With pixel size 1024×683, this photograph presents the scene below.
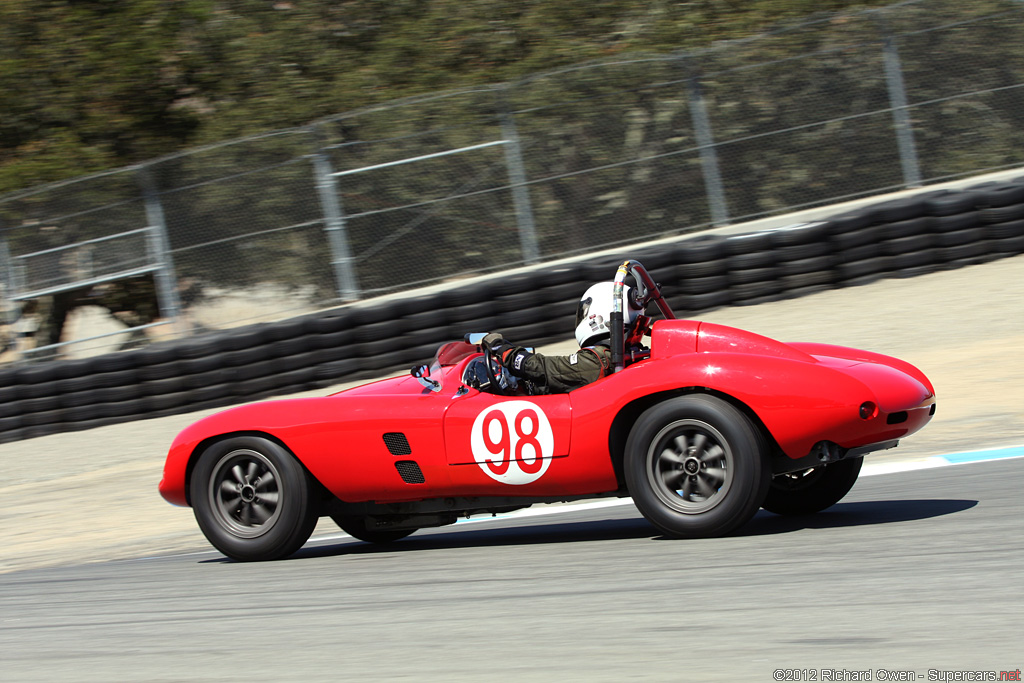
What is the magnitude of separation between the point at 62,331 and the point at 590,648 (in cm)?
1032

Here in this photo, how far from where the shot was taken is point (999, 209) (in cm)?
1052

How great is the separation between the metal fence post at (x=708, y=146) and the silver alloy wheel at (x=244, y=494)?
748cm

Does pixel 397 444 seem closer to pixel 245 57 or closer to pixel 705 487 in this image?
pixel 705 487

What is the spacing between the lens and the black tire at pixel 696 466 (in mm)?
4492

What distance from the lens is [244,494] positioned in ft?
18.3

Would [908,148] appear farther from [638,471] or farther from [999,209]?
[638,471]

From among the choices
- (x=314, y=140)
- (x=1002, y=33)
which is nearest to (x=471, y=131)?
(x=314, y=140)

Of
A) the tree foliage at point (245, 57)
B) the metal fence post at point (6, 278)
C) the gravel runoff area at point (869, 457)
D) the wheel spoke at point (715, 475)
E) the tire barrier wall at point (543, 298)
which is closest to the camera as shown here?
the wheel spoke at point (715, 475)

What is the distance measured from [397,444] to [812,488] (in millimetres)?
1947

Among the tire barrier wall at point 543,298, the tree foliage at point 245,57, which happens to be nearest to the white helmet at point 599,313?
the tire barrier wall at point 543,298

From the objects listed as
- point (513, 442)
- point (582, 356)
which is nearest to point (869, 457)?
point (582, 356)

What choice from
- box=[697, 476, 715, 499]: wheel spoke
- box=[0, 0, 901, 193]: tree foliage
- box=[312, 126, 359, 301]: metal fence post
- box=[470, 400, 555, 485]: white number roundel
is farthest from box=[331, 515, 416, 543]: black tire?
box=[0, 0, 901, 193]: tree foliage

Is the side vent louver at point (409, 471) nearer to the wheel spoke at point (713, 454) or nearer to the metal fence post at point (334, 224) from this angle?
the wheel spoke at point (713, 454)

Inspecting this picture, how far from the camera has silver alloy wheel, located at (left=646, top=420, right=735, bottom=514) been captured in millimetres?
4586
